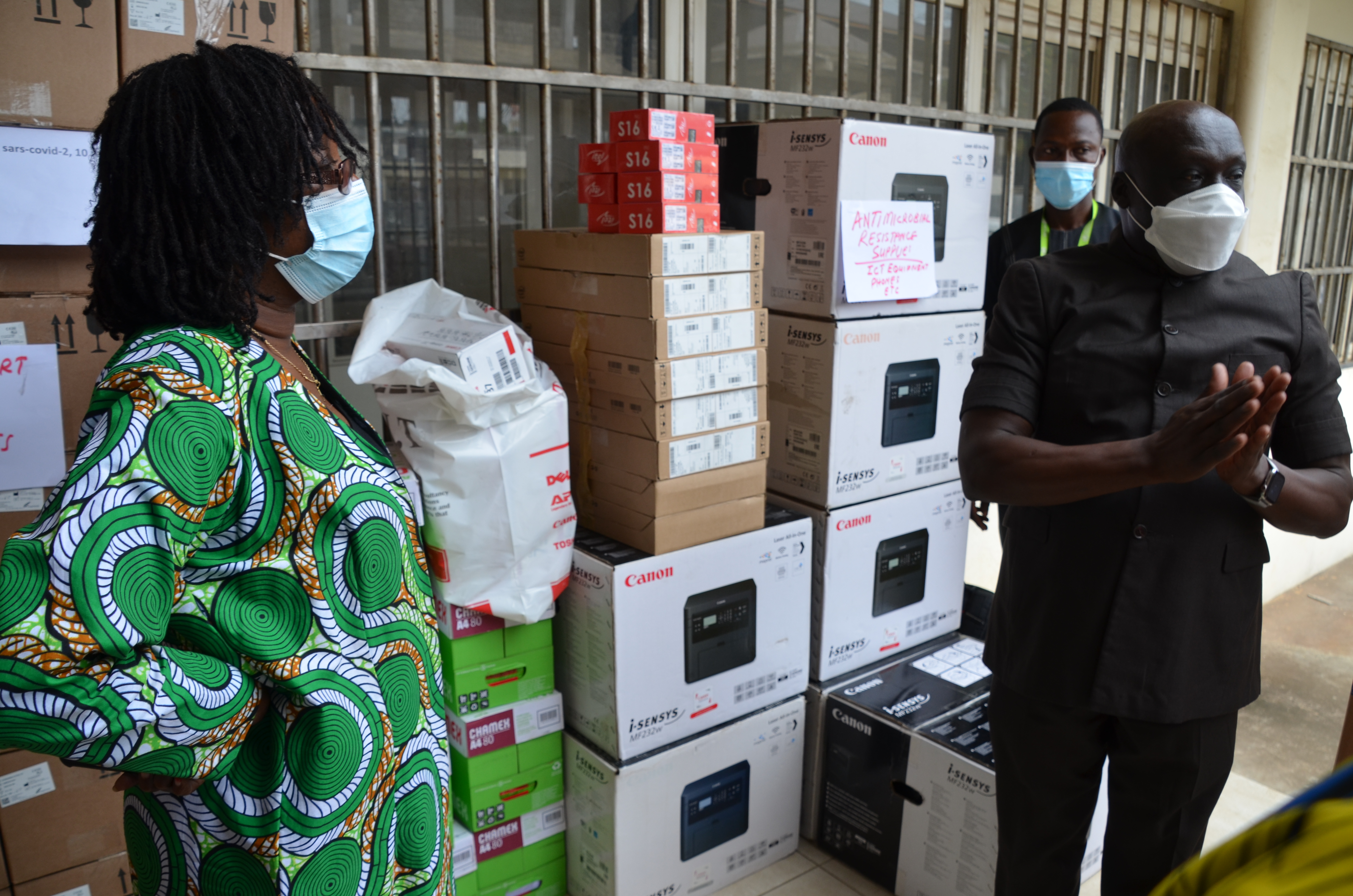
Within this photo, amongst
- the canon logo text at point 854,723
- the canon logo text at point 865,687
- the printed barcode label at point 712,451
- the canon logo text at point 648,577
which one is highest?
the printed barcode label at point 712,451

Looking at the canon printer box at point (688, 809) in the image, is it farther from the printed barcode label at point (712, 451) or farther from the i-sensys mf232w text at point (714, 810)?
the printed barcode label at point (712, 451)

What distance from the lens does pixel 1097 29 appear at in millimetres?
3543

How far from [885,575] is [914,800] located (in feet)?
1.75

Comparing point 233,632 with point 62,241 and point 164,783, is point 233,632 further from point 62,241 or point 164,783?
point 62,241

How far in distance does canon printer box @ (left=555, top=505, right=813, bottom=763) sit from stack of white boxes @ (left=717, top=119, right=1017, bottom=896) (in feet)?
0.45

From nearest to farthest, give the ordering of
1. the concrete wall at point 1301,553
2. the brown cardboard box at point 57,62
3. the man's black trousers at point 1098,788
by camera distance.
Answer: the man's black trousers at point 1098,788 < the brown cardboard box at point 57,62 < the concrete wall at point 1301,553

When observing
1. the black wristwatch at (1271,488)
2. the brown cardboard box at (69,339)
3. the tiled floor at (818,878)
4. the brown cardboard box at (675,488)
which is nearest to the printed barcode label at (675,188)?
the brown cardboard box at (675,488)

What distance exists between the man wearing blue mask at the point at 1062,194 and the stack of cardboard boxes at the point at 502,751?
4.76 ft

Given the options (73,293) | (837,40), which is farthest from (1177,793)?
(837,40)

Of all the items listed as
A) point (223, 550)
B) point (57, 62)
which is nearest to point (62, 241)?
point (57, 62)

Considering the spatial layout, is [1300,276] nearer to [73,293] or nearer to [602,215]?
[602,215]

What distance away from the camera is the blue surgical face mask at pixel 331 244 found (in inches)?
41.8

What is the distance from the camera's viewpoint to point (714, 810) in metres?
2.08

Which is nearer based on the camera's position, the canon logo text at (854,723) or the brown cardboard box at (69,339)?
the brown cardboard box at (69,339)
